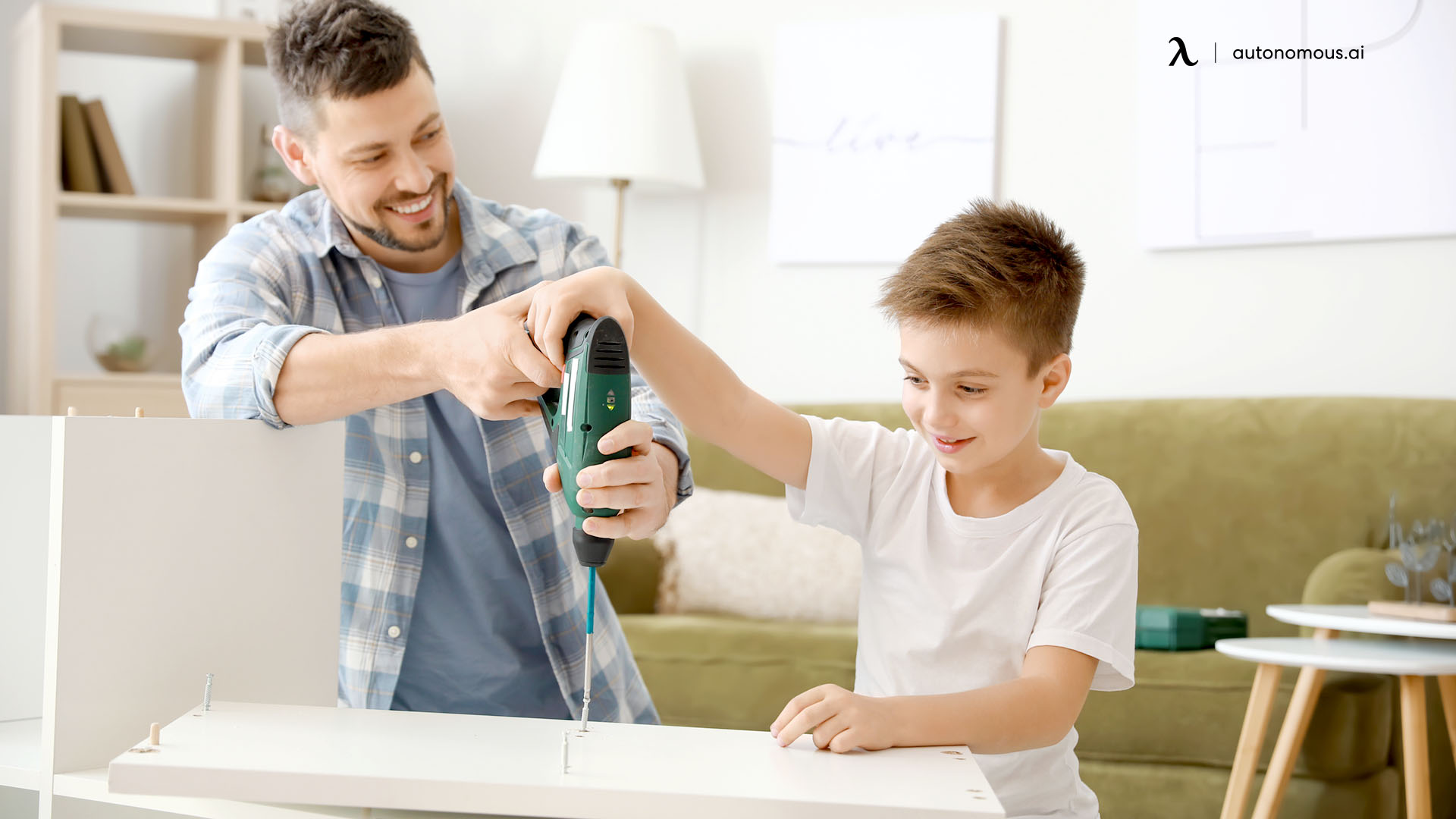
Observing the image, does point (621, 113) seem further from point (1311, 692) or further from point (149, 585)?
point (149, 585)

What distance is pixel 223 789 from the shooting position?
786mm

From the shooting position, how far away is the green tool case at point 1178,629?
8.49 ft

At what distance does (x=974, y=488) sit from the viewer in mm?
1348

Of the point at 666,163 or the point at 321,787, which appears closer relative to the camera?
the point at 321,787

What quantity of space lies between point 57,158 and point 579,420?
10.4ft

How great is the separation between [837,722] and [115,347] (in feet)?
11.0

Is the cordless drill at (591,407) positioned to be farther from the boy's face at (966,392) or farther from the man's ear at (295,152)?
the man's ear at (295,152)

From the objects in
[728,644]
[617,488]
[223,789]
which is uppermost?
[617,488]

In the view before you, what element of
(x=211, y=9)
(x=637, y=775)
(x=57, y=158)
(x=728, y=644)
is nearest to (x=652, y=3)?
(x=211, y=9)

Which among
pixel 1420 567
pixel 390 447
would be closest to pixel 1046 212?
pixel 1420 567

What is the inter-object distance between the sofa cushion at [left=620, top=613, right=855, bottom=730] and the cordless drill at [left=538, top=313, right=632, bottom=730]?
5.59ft

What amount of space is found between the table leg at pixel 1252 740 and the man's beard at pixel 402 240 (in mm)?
1713

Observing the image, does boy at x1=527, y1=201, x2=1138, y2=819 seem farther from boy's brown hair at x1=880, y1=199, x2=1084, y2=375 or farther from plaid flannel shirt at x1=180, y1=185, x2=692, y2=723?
plaid flannel shirt at x1=180, y1=185, x2=692, y2=723

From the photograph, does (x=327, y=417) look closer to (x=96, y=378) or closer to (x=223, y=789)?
(x=223, y=789)
